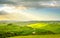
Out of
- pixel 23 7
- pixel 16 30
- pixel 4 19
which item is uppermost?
pixel 23 7

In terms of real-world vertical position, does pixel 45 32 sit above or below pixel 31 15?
below

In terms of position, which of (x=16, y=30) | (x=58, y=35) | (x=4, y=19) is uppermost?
(x=4, y=19)

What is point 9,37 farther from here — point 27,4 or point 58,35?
point 58,35

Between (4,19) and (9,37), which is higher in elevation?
(4,19)

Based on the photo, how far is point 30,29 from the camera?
1.83 metres

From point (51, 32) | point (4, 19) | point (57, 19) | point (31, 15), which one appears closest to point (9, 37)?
point (4, 19)

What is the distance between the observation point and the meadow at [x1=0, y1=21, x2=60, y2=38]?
71.4 inches

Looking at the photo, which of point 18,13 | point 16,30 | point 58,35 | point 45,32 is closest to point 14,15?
point 18,13

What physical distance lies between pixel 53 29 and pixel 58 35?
97mm

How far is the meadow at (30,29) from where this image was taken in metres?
1.81

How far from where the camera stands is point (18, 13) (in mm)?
1847

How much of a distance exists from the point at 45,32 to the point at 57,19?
0.22 meters

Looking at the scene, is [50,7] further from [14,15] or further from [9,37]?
[9,37]

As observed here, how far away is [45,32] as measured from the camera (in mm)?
1826
